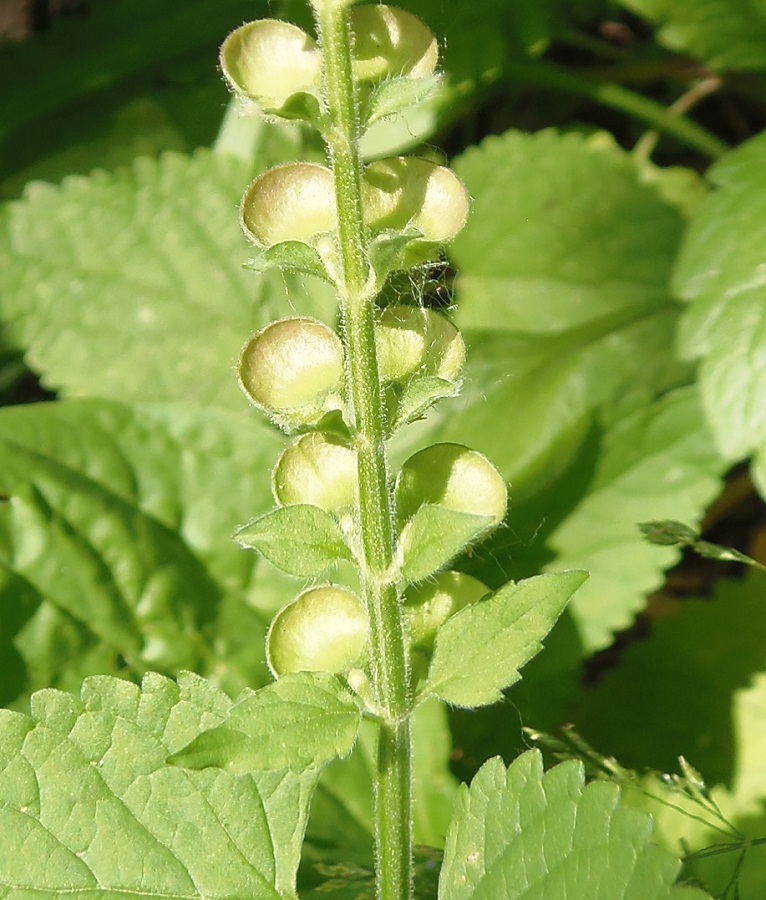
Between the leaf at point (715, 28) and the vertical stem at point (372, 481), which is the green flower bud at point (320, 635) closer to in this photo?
the vertical stem at point (372, 481)

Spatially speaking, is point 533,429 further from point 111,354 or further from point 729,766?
point 111,354

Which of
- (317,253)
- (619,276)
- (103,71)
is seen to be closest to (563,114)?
(619,276)

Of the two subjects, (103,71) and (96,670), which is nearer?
(96,670)

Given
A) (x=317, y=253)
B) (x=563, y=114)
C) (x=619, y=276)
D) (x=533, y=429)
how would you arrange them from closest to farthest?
1. (x=317, y=253)
2. (x=533, y=429)
3. (x=619, y=276)
4. (x=563, y=114)

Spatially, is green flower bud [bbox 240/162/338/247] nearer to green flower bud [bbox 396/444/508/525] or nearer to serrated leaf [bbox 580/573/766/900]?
green flower bud [bbox 396/444/508/525]

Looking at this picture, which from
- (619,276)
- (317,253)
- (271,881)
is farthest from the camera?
(619,276)

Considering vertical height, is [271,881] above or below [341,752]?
below

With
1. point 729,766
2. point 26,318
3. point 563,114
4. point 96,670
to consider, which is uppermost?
point 563,114
